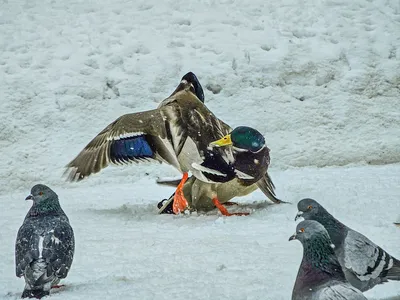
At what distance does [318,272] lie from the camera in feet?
13.8

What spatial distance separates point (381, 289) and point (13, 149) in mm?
5965

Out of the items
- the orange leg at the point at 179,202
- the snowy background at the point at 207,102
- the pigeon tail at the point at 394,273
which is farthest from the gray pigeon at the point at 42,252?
the orange leg at the point at 179,202

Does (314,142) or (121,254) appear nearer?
(121,254)

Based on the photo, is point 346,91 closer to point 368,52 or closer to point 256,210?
point 368,52

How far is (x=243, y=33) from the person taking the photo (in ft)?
39.7

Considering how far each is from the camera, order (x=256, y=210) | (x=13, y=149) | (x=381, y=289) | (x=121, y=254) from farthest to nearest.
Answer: (x=13, y=149)
(x=256, y=210)
(x=121, y=254)
(x=381, y=289)

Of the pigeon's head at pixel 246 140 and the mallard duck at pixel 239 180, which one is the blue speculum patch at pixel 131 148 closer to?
the mallard duck at pixel 239 180

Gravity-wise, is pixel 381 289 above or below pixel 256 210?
above

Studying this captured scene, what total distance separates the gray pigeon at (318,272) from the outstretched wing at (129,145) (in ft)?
10.7

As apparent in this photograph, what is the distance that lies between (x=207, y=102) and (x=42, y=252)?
20.2 feet

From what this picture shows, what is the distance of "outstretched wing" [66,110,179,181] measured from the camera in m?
7.62

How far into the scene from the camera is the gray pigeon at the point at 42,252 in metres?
4.90

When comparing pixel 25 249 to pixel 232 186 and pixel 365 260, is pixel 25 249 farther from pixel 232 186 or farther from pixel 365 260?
pixel 232 186

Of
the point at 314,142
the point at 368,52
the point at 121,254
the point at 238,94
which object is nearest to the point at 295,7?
the point at 368,52
